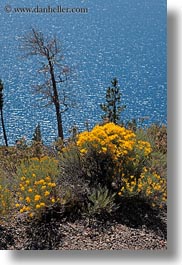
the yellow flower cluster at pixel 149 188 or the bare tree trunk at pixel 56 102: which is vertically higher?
the bare tree trunk at pixel 56 102

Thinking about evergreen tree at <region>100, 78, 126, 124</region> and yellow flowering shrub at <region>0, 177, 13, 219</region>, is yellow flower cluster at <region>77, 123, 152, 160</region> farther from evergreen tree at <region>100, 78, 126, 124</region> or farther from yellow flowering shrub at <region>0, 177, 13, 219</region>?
yellow flowering shrub at <region>0, 177, 13, 219</region>

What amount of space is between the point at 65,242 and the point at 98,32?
1560mm

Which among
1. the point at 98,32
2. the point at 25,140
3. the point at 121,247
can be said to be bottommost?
the point at 121,247

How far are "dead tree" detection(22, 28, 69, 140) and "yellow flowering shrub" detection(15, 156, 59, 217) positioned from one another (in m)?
0.37

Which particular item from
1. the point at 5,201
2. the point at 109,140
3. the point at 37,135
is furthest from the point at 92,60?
the point at 5,201

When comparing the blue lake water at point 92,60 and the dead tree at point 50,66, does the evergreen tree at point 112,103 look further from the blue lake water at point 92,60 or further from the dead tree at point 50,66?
the dead tree at point 50,66

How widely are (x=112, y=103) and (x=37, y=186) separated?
2.69ft

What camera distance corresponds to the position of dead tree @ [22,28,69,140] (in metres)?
5.22

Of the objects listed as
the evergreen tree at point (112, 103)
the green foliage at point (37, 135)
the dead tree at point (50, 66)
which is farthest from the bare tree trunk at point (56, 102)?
the evergreen tree at point (112, 103)

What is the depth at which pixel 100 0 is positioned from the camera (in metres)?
5.05

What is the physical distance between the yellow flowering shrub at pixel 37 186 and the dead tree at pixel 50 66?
0.37m

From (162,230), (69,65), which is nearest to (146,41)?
(69,65)

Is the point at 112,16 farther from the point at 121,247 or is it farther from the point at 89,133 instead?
the point at 121,247

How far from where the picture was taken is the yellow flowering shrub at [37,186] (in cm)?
511
